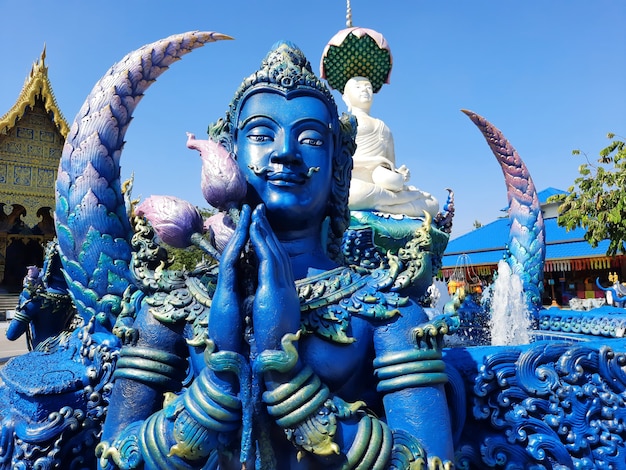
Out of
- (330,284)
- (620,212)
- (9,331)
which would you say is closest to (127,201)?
(330,284)

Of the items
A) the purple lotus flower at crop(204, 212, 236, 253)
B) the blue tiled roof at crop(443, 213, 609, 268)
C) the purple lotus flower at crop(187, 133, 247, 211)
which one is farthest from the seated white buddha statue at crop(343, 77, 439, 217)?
the blue tiled roof at crop(443, 213, 609, 268)

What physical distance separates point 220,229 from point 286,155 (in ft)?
1.13

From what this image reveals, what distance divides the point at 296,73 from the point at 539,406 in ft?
5.17

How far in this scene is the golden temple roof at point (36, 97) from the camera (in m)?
17.4

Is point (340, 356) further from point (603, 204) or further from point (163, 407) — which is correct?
point (603, 204)

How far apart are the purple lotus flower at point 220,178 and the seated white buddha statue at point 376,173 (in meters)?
4.26

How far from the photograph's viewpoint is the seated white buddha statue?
6.01 metres

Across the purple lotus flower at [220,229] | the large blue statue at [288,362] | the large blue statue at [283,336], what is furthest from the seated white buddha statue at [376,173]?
the purple lotus flower at [220,229]

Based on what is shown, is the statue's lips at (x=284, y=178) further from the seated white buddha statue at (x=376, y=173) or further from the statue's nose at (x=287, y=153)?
the seated white buddha statue at (x=376, y=173)

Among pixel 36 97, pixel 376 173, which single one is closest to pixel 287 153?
pixel 376 173

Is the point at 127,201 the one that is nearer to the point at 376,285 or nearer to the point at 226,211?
the point at 226,211

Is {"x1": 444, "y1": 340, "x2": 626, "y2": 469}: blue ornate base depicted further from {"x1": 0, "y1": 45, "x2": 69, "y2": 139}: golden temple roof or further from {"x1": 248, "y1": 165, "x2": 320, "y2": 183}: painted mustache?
{"x1": 0, "y1": 45, "x2": 69, "y2": 139}: golden temple roof

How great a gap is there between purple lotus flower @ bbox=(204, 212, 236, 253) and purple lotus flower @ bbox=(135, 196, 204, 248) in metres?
0.10

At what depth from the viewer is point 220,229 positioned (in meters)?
1.71
